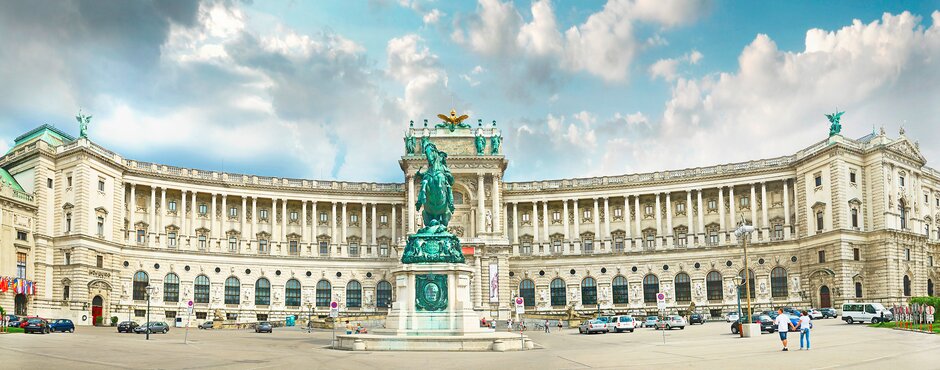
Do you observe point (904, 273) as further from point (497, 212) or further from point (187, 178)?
point (187, 178)

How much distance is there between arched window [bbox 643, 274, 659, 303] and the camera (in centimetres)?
9756

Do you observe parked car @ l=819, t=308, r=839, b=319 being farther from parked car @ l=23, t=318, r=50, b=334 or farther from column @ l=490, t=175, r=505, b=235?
parked car @ l=23, t=318, r=50, b=334

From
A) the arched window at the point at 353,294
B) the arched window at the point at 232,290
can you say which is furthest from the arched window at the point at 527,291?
the arched window at the point at 232,290

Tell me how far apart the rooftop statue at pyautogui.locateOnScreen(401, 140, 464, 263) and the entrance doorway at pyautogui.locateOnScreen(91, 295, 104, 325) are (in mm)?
47362

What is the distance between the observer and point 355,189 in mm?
103438

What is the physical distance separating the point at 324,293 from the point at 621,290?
3452 cm

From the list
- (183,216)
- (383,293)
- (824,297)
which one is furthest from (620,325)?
(183,216)

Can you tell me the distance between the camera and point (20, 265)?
246ft

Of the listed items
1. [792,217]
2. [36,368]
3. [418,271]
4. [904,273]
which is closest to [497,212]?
[792,217]

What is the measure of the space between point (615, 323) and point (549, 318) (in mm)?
18262

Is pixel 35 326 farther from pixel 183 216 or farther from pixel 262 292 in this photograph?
pixel 262 292

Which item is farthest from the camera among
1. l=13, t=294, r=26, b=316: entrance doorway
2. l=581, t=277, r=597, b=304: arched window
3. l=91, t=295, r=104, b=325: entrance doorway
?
l=581, t=277, r=597, b=304: arched window

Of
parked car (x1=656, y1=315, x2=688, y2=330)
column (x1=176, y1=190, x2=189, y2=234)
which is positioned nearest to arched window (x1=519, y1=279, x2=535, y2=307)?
parked car (x1=656, y1=315, x2=688, y2=330)

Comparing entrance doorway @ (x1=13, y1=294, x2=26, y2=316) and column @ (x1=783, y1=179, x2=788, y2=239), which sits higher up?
column @ (x1=783, y1=179, x2=788, y2=239)
